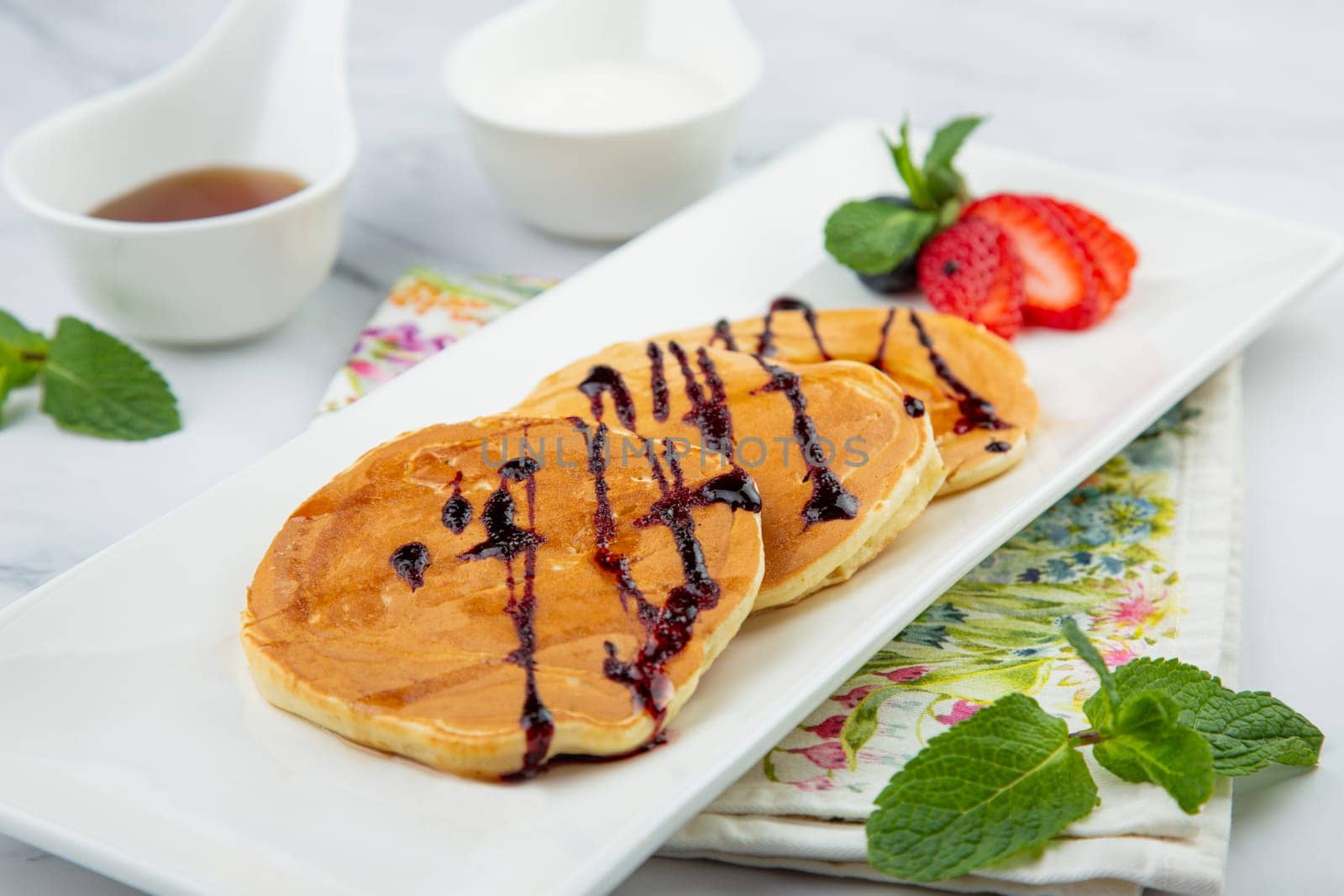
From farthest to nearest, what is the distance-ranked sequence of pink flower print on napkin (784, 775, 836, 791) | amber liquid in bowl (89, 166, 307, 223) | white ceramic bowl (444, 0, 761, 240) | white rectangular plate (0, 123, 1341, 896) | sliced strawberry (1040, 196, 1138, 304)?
white ceramic bowl (444, 0, 761, 240) < amber liquid in bowl (89, 166, 307, 223) < sliced strawberry (1040, 196, 1138, 304) < pink flower print on napkin (784, 775, 836, 791) < white rectangular plate (0, 123, 1341, 896)

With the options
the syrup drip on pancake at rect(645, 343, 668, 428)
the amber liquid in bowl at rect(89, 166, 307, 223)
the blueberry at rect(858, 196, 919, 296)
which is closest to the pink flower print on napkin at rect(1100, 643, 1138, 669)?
the syrup drip on pancake at rect(645, 343, 668, 428)

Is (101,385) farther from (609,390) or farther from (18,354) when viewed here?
(609,390)

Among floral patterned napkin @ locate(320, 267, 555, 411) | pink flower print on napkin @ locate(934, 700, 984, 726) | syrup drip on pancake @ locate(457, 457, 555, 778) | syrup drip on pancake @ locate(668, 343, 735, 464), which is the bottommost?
floral patterned napkin @ locate(320, 267, 555, 411)

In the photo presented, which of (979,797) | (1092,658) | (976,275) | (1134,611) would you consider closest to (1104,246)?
(976,275)

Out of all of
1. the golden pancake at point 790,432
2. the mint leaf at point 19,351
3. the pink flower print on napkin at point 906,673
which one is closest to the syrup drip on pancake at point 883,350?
the golden pancake at point 790,432

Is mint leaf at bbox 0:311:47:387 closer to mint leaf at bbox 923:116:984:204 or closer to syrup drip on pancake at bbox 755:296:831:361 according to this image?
Answer: syrup drip on pancake at bbox 755:296:831:361

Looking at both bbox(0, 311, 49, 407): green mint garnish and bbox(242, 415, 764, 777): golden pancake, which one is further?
bbox(0, 311, 49, 407): green mint garnish
